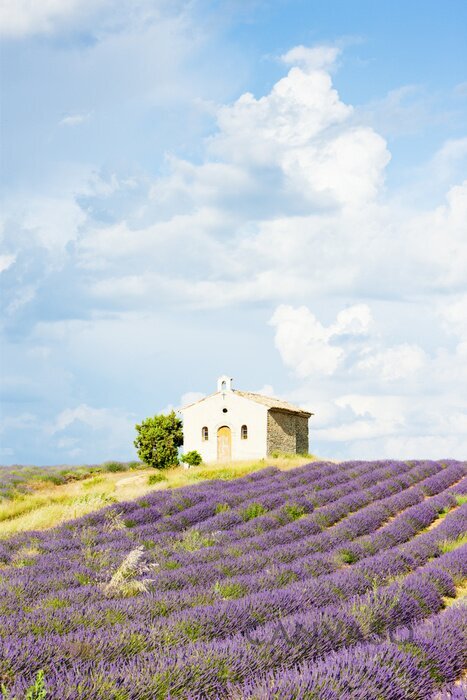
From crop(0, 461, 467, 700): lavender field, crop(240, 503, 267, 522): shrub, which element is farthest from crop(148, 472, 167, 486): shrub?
crop(240, 503, 267, 522): shrub

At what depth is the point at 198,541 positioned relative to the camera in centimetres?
1073

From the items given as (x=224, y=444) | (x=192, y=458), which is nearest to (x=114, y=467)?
(x=192, y=458)

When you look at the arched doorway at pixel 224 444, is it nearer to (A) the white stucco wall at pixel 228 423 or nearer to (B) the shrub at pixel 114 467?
(A) the white stucco wall at pixel 228 423

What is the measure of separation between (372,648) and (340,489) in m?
12.5

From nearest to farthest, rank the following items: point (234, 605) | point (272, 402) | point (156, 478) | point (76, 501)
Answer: point (234, 605)
point (76, 501)
point (156, 478)
point (272, 402)

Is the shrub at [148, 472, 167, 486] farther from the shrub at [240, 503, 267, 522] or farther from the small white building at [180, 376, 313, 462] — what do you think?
the shrub at [240, 503, 267, 522]

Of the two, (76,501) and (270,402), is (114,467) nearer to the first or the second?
(270,402)

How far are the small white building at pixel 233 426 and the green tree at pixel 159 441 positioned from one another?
4.25 ft

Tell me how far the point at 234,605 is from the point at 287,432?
27172mm

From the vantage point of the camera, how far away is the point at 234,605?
591 centimetres

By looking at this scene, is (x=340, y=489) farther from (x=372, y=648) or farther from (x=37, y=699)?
(x=37, y=699)

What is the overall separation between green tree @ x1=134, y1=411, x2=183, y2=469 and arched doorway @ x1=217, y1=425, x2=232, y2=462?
3003mm

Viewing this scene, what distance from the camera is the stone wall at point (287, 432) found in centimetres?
3102

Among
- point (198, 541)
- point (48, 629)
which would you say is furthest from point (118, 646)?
point (198, 541)
